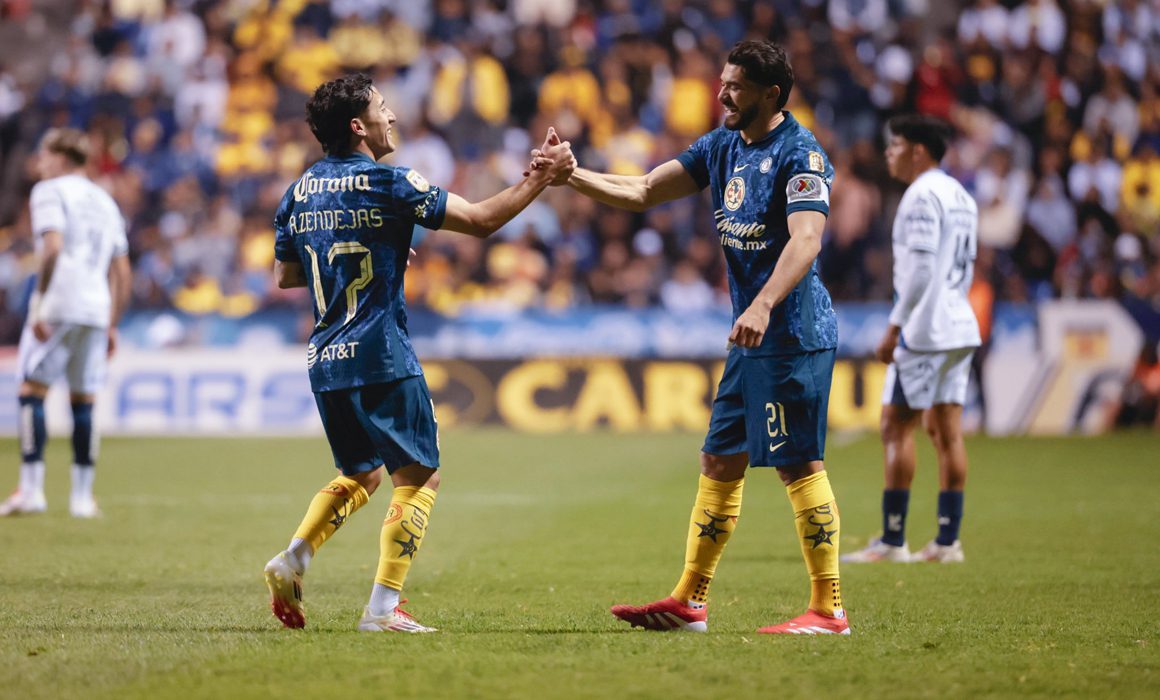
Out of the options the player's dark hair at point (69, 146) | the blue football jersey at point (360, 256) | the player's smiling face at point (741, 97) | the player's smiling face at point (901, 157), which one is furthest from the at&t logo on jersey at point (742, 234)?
the player's dark hair at point (69, 146)

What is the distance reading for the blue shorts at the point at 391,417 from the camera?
221 inches

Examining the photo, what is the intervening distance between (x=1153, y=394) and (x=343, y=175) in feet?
47.0

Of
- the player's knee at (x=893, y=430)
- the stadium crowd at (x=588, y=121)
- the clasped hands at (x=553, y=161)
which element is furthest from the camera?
the stadium crowd at (x=588, y=121)

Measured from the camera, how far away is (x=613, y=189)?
609 centimetres

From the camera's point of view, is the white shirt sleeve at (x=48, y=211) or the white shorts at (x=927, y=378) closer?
the white shorts at (x=927, y=378)

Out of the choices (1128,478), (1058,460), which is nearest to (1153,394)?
(1058,460)

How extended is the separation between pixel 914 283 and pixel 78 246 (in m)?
5.58

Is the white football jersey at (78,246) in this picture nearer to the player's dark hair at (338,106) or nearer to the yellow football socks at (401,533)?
the player's dark hair at (338,106)

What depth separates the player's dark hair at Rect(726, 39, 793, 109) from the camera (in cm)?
562

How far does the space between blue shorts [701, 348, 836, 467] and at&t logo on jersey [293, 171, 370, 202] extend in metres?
1.54

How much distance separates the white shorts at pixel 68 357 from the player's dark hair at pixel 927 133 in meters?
5.51

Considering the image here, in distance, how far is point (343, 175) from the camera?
5.61 m

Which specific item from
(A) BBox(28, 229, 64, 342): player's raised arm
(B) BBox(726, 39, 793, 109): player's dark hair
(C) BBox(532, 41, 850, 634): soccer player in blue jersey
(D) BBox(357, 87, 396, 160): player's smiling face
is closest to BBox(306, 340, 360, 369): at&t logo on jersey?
(D) BBox(357, 87, 396, 160): player's smiling face

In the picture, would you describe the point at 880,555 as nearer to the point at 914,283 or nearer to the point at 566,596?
the point at 914,283
